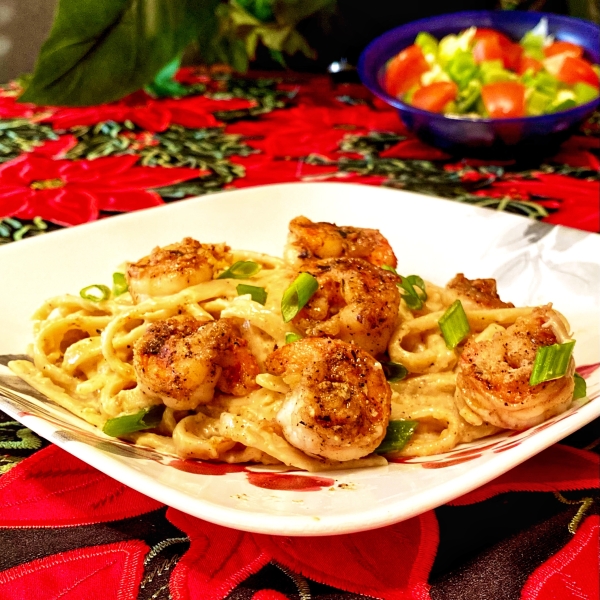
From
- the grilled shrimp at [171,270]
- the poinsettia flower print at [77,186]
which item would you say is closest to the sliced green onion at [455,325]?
the grilled shrimp at [171,270]

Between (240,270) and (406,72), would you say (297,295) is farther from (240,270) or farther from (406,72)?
(406,72)

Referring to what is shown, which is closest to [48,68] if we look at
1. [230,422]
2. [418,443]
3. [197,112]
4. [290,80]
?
[197,112]

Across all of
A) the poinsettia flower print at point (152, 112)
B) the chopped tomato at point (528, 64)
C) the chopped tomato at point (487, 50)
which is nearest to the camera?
the chopped tomato at point (528, 64)

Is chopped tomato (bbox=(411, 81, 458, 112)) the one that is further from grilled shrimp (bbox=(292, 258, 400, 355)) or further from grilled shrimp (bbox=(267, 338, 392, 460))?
grilled shrimp (bbox=(267, 338, 392, 460))

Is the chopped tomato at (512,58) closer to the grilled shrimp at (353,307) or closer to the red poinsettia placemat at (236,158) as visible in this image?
the red poinsettia placemat at (236,158)

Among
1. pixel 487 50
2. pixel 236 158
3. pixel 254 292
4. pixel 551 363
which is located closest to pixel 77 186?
pixel 236 158

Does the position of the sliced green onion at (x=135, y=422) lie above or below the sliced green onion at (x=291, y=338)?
below

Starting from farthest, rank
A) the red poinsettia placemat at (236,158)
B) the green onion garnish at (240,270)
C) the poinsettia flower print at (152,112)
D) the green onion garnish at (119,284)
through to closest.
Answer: the poinsettia flower print at (152,112), the red poinsettia placemat at (236,158), the green onion garnish at (119,284), the green onion garnish at (240,270)

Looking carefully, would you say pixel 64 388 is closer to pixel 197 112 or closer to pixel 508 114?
pixel 508 114

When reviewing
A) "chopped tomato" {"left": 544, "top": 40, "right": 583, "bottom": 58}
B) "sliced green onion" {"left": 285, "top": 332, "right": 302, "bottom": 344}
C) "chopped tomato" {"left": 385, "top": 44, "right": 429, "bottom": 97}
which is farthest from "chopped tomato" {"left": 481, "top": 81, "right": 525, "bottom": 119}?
"sliced green onion" {"left": 285, "top": 332, "right": 302, "bottom": 344}
